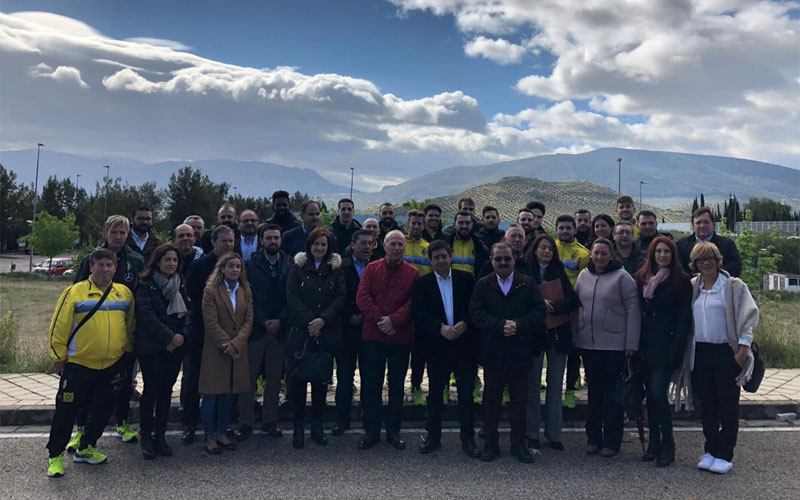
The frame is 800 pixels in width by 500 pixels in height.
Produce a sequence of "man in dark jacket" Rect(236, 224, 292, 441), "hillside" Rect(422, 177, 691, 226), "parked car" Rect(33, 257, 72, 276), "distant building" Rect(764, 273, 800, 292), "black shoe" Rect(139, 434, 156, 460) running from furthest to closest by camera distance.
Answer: "hillside" Rect(422, 177, 691, 226)
"parked car" Rect(33, 257, 72, 276)
"distant building" Rect(764, 273, 800, 292)
"man in dark jacket" Rect(236, 224, 292, 441)
"black shoe" Rect(139, 434, 156, 460)

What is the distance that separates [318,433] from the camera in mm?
5332

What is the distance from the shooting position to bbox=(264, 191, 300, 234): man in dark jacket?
752 centimetres

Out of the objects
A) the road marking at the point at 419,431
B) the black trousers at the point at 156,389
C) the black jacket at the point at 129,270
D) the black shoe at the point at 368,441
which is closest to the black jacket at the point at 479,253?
the road marking at the point at 419,431

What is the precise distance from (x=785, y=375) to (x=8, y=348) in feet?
37.4

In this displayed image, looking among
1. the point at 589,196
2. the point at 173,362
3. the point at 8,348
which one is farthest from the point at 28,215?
the point at 589,196

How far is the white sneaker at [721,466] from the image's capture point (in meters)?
4.67

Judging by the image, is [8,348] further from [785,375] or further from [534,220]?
[785,375]

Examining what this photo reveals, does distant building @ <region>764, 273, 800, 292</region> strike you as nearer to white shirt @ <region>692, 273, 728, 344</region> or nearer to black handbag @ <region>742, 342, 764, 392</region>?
black handbag @ <region>742, 342, 764, 392</region>

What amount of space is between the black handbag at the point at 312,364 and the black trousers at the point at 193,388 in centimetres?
96

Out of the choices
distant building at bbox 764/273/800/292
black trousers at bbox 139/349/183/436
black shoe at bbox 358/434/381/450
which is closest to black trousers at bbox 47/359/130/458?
black trousers at bbox 139/349/183/436

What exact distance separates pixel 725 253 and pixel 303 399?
189 inches

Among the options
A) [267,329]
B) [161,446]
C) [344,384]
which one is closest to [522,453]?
[344,384]

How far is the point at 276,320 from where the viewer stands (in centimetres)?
555

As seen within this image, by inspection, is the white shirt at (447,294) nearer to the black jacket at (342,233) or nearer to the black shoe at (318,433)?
the black shoe at (318,433)
